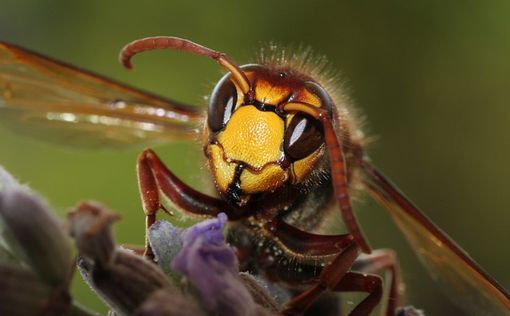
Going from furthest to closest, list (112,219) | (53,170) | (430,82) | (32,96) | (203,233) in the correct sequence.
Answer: (430,82), (53,170), (32,96), (203,233), (112,219)

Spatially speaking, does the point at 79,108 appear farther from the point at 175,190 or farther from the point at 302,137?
the point at 302,137

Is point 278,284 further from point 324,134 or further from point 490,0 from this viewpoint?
point 490,0

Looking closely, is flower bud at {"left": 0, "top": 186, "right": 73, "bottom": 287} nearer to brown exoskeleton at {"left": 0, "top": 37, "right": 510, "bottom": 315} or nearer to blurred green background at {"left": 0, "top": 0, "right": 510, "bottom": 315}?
brown exoskeleton at {"left": 0, "top": 37, "right": 510, "bottom": 315}

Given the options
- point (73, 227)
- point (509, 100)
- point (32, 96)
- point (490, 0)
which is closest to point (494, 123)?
point (509, 100)

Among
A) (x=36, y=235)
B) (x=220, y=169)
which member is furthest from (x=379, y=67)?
(x=36, y=235)

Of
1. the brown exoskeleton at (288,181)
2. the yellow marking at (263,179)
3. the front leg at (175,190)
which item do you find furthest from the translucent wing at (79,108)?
the yellow marking at (263,179)

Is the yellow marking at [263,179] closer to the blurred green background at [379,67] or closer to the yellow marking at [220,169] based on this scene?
the yellow marking at [220,169]

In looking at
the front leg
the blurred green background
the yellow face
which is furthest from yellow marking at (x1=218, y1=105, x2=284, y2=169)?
the blurred green background
